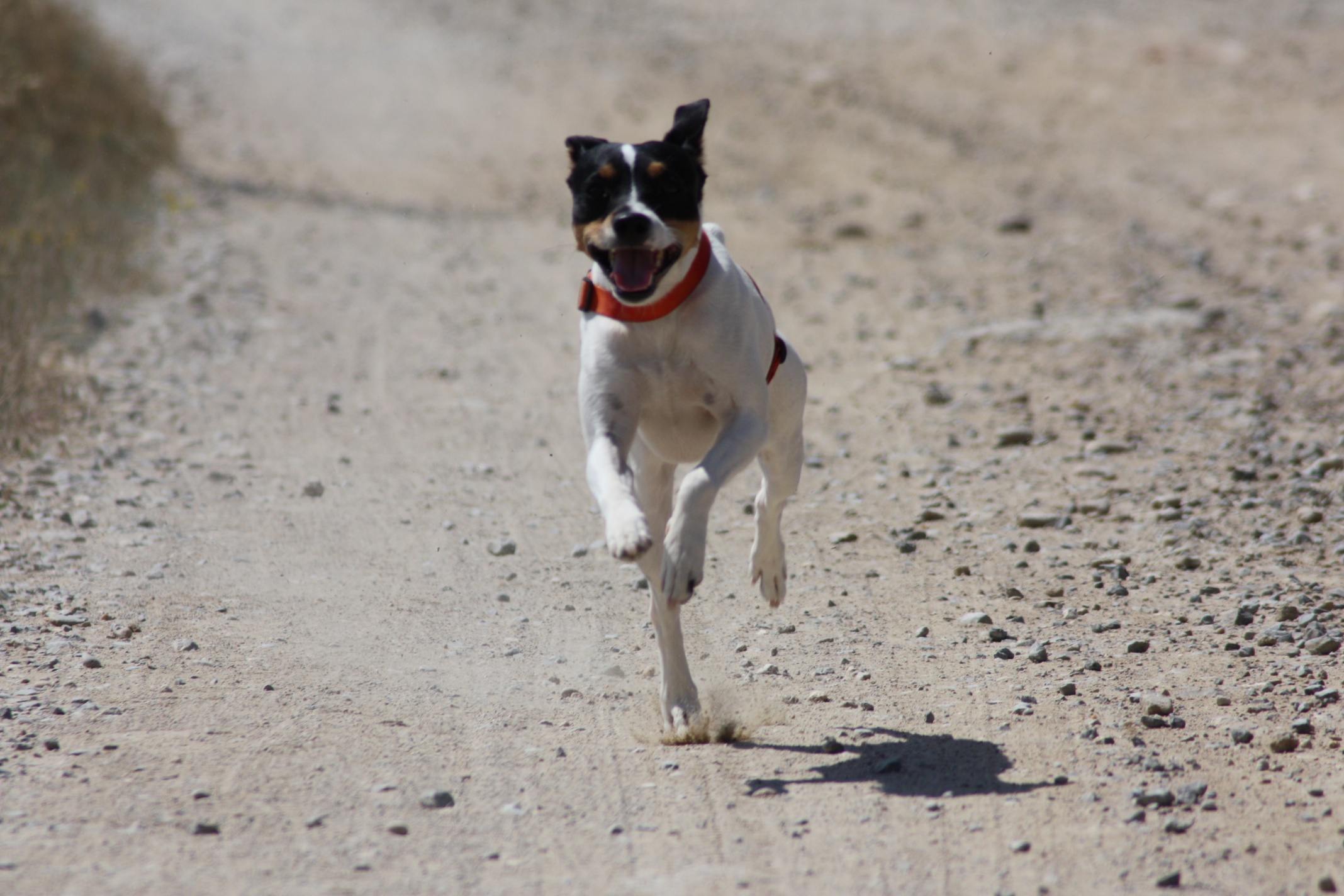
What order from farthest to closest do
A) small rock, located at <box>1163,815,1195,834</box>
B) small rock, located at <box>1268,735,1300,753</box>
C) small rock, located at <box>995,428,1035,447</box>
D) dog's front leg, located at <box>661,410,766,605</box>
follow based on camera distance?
small rock, located at <box>995,428,1035,447</box>
small rock, located at <box>1268,735,1300,753</box>
dog's front leg, located at <box>661,410,766,605</box>
small rock, located at <box>1163,815,1195,834</box>

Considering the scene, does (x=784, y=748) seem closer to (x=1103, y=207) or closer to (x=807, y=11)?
(x=1103, y=207)

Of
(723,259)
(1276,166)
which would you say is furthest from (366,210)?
(723,259)

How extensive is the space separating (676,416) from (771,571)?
34.2 inches

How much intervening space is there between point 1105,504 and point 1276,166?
25.0ft

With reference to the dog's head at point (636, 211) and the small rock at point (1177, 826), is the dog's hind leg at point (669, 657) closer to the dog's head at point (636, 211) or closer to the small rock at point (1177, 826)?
the dog's head at point (636, 211)

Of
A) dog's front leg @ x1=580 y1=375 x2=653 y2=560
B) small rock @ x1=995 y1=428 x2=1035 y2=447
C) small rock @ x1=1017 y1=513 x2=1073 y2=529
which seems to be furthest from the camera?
small rock @ x1=995 y1=428 x2=1035 y2=447

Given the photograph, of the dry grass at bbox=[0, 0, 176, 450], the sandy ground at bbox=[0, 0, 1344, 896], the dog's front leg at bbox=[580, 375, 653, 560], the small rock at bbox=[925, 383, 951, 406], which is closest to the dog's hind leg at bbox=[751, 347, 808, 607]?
the sandy ground at bbox=[0, 0, 1344, 896]

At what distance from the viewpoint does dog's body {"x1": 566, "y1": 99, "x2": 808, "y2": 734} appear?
412 cm

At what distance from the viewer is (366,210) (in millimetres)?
14266

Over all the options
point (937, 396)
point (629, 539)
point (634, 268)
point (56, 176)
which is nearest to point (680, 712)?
point (629, 539)

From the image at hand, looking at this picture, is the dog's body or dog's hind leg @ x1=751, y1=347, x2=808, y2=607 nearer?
the dog's body

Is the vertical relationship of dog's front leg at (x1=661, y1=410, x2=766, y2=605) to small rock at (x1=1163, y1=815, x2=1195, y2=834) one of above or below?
above

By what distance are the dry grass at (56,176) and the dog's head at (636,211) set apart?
4565 millimetres

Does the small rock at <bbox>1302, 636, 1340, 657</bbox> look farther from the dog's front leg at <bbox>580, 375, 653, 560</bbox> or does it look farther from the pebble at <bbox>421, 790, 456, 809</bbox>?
the pebble at <bbox>421, 790, 456, 809</bbox>
